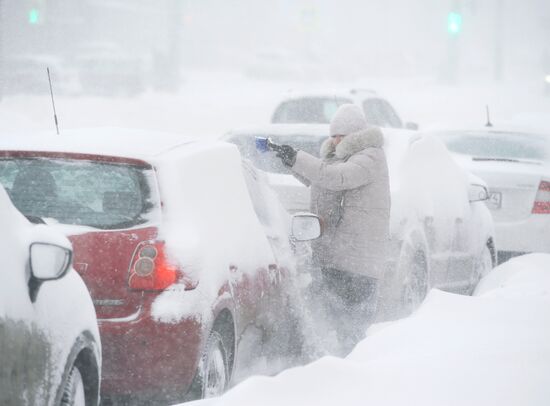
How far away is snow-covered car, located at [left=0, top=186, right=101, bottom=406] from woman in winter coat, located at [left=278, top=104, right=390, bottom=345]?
2.62m

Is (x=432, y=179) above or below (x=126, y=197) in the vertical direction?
below

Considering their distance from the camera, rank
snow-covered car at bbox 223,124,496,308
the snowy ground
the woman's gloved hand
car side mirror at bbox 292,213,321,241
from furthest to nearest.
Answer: the snowy ground, snow-covered car at bbox 223,124,496,308, the woman's gloved hand, car side mirror at bbox 292,213,321,241

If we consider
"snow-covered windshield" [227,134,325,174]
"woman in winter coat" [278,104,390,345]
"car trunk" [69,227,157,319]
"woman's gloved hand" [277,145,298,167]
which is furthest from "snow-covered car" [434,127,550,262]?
"car trunk" [69,227,157,319]

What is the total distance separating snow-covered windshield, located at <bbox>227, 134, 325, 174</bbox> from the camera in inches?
306

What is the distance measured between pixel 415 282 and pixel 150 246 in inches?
128

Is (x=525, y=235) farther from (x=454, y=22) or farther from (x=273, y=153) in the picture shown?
(x=454, y=22)

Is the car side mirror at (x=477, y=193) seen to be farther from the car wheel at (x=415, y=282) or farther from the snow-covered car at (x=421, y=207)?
the car wheel at (x=415, y=282)

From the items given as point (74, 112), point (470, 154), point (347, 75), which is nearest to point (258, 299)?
point (470, 154)

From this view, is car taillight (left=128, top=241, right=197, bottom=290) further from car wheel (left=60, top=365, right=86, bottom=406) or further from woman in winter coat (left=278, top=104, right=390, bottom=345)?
woman in winter coat (left=278, top=104, right=390, bottom=345)

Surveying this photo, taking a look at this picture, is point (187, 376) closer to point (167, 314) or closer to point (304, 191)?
point (167, 314)

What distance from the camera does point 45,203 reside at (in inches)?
182

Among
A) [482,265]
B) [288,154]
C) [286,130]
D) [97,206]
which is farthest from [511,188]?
[97,206]

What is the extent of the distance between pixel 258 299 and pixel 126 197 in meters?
1.03

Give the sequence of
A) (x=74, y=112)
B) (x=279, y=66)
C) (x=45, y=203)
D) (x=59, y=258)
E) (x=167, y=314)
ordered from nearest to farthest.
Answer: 1. (x=59, y=258)
2. (x=167, y=314)
3. (x=45, y=203)
4. (x=74, y=112)
5. (x=279, y=66)
